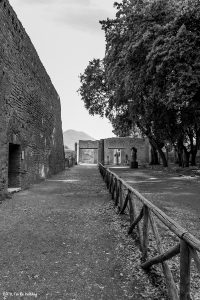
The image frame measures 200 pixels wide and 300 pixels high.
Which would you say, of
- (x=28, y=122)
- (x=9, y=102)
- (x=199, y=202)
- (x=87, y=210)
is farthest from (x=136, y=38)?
(x=87, y=210)

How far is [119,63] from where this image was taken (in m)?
18.4

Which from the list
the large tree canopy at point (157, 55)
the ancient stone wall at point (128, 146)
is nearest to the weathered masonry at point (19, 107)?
the large tree canopy at point (157, 55)

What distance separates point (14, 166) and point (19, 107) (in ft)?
8.08

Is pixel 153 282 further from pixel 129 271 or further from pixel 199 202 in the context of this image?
pixel 199 202

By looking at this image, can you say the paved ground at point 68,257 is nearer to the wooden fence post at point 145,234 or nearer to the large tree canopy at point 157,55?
the wooden fence post at point 145,234

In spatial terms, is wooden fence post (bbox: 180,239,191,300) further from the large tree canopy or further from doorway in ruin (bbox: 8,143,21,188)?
the large tree canopy

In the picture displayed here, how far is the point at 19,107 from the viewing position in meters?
12.4

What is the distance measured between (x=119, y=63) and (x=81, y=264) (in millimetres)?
15538

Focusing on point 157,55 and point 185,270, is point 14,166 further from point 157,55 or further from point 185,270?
point 185,270

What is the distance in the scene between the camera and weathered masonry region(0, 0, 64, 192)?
34.2ft

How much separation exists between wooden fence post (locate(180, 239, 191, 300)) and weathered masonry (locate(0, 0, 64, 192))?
27.1ft

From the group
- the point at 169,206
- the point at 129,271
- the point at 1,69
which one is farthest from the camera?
the point at 1,69

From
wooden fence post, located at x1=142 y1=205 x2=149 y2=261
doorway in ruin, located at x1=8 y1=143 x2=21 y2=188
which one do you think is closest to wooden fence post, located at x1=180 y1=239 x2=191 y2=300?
wooden fence post, located at x1=142 y1=205 x2=149 y2=261

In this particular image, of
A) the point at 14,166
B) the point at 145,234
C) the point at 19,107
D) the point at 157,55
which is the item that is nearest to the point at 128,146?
the point at 157,55
